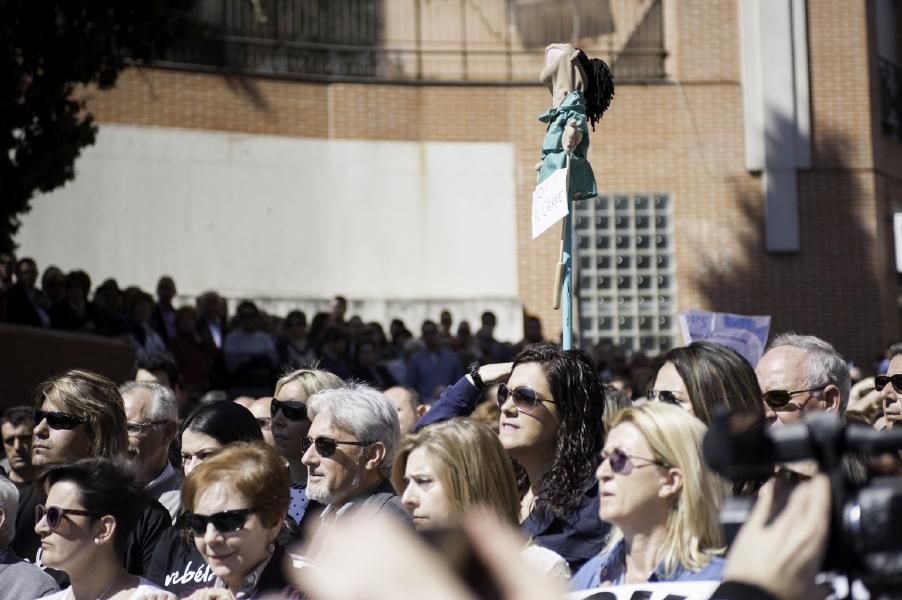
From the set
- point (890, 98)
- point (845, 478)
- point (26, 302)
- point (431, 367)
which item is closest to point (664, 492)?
point (845, 478)

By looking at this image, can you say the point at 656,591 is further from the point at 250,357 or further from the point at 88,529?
the point at 250,357

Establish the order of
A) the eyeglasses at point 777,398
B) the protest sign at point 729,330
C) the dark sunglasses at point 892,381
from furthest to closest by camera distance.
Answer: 1. the protest sign at point 729,330
2. the dark sunglasses at point 892,381
3. the eyeglasses at point 777,398

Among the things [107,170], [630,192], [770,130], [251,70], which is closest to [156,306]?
[107,170]

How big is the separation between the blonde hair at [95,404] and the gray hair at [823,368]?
9.58 feet

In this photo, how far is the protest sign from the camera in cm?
741

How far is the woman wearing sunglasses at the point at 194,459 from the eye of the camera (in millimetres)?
5109

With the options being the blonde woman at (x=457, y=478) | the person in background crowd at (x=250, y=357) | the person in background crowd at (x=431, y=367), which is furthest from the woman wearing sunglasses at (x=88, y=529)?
the person in background crowd at (x=431, y=367)

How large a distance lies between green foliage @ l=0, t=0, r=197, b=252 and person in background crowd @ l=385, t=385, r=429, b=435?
7.01m

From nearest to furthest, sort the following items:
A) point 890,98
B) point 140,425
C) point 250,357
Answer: point 140,425
point 250,357
point 890,98

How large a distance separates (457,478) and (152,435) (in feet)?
8.47

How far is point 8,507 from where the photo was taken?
584cm

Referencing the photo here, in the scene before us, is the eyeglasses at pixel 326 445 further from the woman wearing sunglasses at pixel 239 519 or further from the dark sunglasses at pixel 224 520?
the dark sunglasses at pixel 224 520

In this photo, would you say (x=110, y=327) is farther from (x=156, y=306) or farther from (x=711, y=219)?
(x=711, y=219)

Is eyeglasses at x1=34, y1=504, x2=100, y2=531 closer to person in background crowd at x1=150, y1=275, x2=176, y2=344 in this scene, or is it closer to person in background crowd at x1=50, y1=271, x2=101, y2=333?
person in background crowd at x1=50, y1=271, x2=101, y2=333
